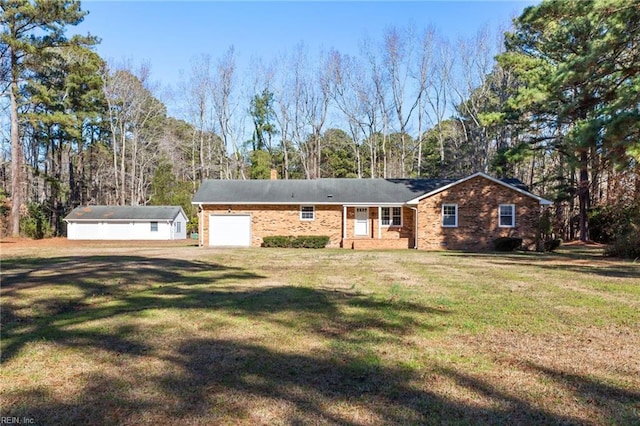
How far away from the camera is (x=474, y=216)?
22.6 meters

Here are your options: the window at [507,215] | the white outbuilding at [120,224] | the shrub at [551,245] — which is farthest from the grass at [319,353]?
the white outbuilding at [120,224]

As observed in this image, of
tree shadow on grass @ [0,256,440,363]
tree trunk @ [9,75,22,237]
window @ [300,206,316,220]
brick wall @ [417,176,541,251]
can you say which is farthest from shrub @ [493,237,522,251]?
tree trunk @ [9,75,22,237]

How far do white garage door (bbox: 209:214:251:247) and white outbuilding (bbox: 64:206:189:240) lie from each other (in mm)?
11986

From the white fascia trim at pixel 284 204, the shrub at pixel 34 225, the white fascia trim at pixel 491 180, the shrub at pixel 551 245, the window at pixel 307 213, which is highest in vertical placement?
the white fascia trim at pixel 491 180

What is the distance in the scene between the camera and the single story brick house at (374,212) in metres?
22.5

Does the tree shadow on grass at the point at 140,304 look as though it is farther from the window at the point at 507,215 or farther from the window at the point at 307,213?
the window at the point at 507,215

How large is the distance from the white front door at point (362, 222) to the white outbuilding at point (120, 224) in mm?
17870

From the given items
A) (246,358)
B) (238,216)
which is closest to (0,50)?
(238,216)

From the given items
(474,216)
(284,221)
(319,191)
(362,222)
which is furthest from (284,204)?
(474,216)

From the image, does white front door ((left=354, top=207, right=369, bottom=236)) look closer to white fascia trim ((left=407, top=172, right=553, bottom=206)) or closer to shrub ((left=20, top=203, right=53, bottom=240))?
white fascia trim ((left=407, top=172, right=553, bottom=206))

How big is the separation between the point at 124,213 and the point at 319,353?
115 feet

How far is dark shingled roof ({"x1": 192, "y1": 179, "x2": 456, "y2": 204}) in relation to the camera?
24875 mm

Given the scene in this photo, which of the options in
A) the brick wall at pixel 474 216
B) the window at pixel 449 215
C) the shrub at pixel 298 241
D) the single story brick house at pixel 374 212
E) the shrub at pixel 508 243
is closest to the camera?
the shrub at pixel 508 243

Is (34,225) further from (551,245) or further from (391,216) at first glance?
(551,245)
